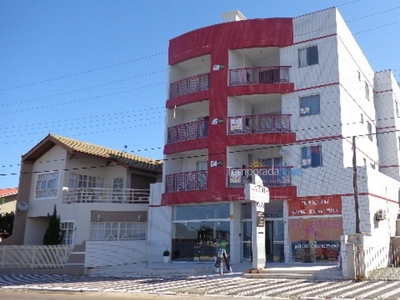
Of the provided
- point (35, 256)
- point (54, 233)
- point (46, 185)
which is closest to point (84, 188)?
point (54, 233)

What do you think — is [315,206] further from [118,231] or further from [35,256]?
[35,256]

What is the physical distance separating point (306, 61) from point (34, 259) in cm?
1800

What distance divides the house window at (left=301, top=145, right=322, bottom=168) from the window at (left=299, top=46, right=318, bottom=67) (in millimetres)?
4744

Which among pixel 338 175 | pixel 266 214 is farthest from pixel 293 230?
pixel 338 175

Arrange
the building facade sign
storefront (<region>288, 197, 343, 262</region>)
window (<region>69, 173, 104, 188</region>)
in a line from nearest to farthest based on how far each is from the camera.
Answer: storefront (<region>288, 197, 343, 262</region>) → the building facade sign → window (<region>69, 173, 104, 188</region>)

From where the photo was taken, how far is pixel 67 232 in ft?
86.0

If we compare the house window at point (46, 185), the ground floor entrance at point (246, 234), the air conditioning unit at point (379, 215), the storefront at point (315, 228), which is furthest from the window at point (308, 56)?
the house window at point (46, 185)

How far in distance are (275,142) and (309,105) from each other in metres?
2.67

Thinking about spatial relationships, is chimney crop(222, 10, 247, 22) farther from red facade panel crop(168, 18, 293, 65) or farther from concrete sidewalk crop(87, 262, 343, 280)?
concrete sidewalk crop(87, 262, 343, 280)

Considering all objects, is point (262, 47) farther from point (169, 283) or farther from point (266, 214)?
point (169, 283)

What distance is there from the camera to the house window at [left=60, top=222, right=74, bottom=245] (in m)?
26.0

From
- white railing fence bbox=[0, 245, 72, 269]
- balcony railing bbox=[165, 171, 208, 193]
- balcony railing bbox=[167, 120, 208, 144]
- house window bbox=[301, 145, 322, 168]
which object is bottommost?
white railing fence bbox=[0, 245, 72, 269]

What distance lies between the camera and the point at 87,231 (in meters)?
25.5

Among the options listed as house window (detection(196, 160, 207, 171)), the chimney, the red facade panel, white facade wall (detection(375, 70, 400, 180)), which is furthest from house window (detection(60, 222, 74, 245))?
white facade wall (detection(375, 70, 400, 180))
